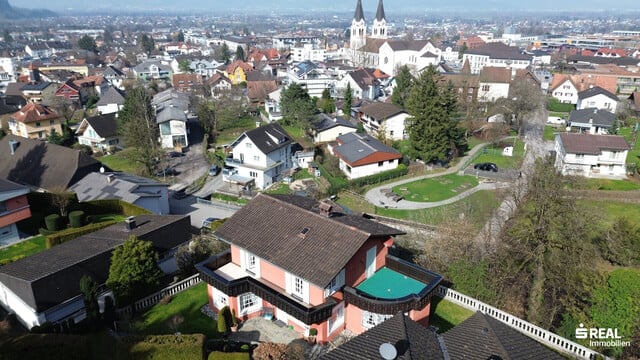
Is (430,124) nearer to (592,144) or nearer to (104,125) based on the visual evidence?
(592,144)

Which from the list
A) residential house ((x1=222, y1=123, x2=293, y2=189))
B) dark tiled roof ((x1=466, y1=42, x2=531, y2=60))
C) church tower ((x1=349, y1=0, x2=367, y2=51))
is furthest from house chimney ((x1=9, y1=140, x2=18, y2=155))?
church tower ((x1=349, y1=0, x2=367, y2=51))

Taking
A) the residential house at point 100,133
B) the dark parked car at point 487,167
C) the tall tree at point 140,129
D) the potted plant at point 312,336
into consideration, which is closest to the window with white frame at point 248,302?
the potted plant at point 312,336

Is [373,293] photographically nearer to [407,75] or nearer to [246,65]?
[407,75]

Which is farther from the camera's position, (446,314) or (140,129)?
(140,129)

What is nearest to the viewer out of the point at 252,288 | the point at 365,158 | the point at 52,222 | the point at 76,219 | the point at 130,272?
the point at 252,288

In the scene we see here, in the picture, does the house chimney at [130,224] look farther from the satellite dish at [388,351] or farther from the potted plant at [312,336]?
the satellite dish at [388,351]

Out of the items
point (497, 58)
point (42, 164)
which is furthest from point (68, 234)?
Answer: point (497, 58)

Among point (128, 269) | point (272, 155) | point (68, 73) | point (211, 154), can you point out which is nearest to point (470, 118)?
point (272, 155)
